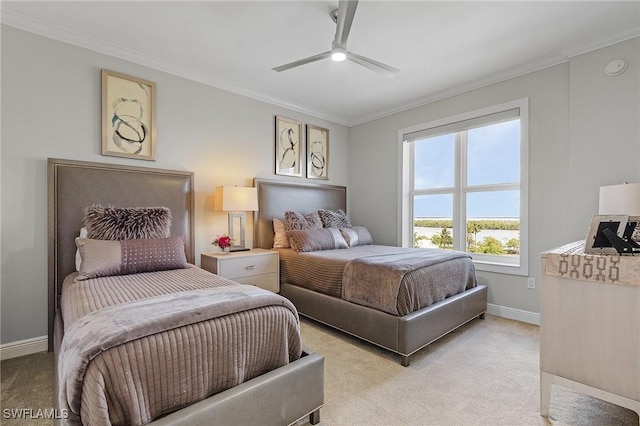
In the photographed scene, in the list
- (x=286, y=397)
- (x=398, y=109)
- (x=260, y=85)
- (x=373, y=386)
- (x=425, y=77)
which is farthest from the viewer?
(x=398, y=109)

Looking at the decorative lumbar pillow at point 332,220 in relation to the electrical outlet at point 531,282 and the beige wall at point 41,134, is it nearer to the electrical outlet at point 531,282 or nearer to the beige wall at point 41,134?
the beige wall at point 41,134

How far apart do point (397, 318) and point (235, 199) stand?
1.96 meters

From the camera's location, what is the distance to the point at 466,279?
293 centimetres

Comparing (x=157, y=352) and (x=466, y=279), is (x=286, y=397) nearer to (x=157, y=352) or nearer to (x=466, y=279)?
(x=157, y=352)

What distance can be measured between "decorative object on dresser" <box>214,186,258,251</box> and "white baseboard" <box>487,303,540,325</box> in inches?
110

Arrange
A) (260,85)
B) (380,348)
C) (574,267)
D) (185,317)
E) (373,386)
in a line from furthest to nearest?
(260,85), (380,348), (373,386), (574,267), (185,317)

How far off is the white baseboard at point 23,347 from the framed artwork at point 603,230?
3.77 m

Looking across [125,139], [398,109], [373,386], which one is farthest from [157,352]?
[398,109]

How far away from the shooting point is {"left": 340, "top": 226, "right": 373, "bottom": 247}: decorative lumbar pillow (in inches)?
149

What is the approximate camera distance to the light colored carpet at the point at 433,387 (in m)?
1.61

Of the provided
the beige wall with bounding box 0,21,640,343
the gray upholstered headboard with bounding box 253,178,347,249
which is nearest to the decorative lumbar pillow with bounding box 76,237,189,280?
the beige wall with bounding box 0,21,640,343

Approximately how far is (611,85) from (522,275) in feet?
6.01

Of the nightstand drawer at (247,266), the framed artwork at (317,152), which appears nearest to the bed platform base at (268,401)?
the nightstand drawer at (247,266)

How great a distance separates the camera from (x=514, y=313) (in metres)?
3.10
